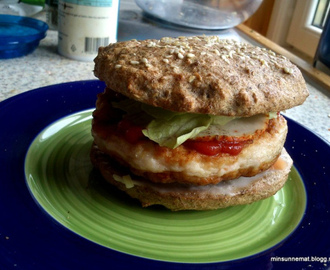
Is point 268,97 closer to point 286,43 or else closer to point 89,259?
point 89,259

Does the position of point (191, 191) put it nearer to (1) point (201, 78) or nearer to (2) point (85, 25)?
(1) point (201, 78)

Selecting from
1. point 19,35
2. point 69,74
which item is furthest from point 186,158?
point 19,35

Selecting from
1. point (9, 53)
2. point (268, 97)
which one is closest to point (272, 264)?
point (268, 97)

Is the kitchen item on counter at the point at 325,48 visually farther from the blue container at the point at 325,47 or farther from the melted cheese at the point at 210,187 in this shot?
the melted cheese at the point at 210,187

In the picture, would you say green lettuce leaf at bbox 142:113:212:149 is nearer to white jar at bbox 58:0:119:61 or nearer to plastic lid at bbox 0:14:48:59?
white jar at bbox 58:0:119:61

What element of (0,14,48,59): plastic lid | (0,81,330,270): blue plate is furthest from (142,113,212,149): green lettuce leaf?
(0,14,48,59): plastic lid

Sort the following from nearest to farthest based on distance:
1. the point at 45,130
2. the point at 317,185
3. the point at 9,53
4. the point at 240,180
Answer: the point at 240,180 → the point at 317,185 → the point at 45,130 → the point at 9,53
